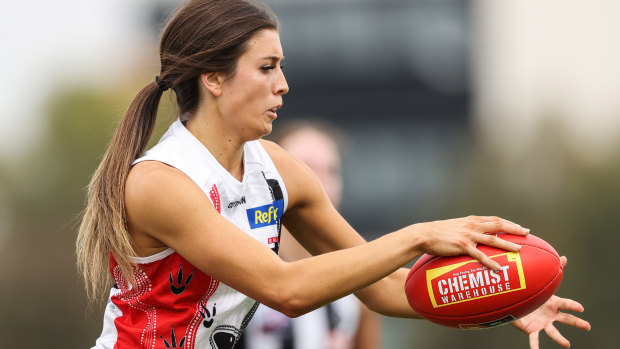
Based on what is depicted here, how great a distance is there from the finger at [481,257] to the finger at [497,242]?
0.04 m

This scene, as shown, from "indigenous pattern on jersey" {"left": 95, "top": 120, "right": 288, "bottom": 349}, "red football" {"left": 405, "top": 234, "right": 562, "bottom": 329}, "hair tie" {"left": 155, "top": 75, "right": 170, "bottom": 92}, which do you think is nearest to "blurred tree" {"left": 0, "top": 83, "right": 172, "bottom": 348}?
"hair tie" {"left": 155, "top": 75, "right": 170, "bottom": 92}

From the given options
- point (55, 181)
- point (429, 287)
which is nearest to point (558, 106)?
point (55, 181)

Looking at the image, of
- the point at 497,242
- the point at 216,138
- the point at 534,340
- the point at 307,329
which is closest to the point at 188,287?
the point at 216,138

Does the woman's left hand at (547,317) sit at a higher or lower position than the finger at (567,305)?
lower

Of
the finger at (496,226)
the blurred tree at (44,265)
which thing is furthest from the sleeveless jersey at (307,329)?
the blurred tree at (44,265)

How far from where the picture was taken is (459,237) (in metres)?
4.40

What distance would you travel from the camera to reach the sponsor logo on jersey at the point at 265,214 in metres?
4.87

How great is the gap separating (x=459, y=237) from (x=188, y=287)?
1.09m

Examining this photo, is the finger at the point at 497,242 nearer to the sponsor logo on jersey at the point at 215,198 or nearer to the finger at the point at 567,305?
the finger at the point at 567,305

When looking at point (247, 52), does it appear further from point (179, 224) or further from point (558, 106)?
point (558, 106)

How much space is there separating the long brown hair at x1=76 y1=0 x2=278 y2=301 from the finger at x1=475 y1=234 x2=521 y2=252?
1.18m

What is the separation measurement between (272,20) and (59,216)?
16.0 m

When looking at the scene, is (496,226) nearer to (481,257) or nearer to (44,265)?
(481,257)

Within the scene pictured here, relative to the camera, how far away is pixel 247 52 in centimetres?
471
